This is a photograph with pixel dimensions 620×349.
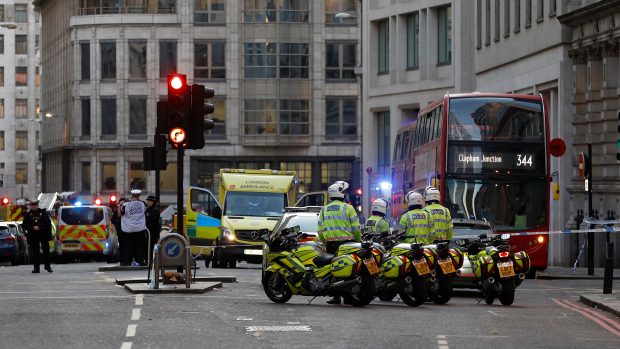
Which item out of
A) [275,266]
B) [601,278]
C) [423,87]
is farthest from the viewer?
[423,87]

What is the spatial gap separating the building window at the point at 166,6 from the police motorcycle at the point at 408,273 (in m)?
72.8

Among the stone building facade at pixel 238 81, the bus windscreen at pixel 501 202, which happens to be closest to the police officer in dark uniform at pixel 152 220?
the bus windscreen at pixel 501 202

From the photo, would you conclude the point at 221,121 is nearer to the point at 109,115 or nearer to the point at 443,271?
the point at 109,115

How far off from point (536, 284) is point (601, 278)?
3.22 m

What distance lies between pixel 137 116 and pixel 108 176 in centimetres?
382

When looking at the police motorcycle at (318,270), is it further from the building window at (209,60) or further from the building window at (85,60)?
the building window at (85,60)

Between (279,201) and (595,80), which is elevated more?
(595,80)

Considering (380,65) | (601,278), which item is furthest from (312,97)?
(601,278)

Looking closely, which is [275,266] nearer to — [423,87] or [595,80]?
[595,80]

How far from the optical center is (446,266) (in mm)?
24375

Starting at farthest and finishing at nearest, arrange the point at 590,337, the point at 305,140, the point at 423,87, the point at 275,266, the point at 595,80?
the point at 305,140 → the point at 423,87 → the point at 595,80 → the point at 275,266 → the point at 590,337

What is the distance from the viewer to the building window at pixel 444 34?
65125 mm

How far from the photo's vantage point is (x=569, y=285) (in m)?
32.9

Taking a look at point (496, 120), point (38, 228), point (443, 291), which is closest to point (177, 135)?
point (443, 291)
